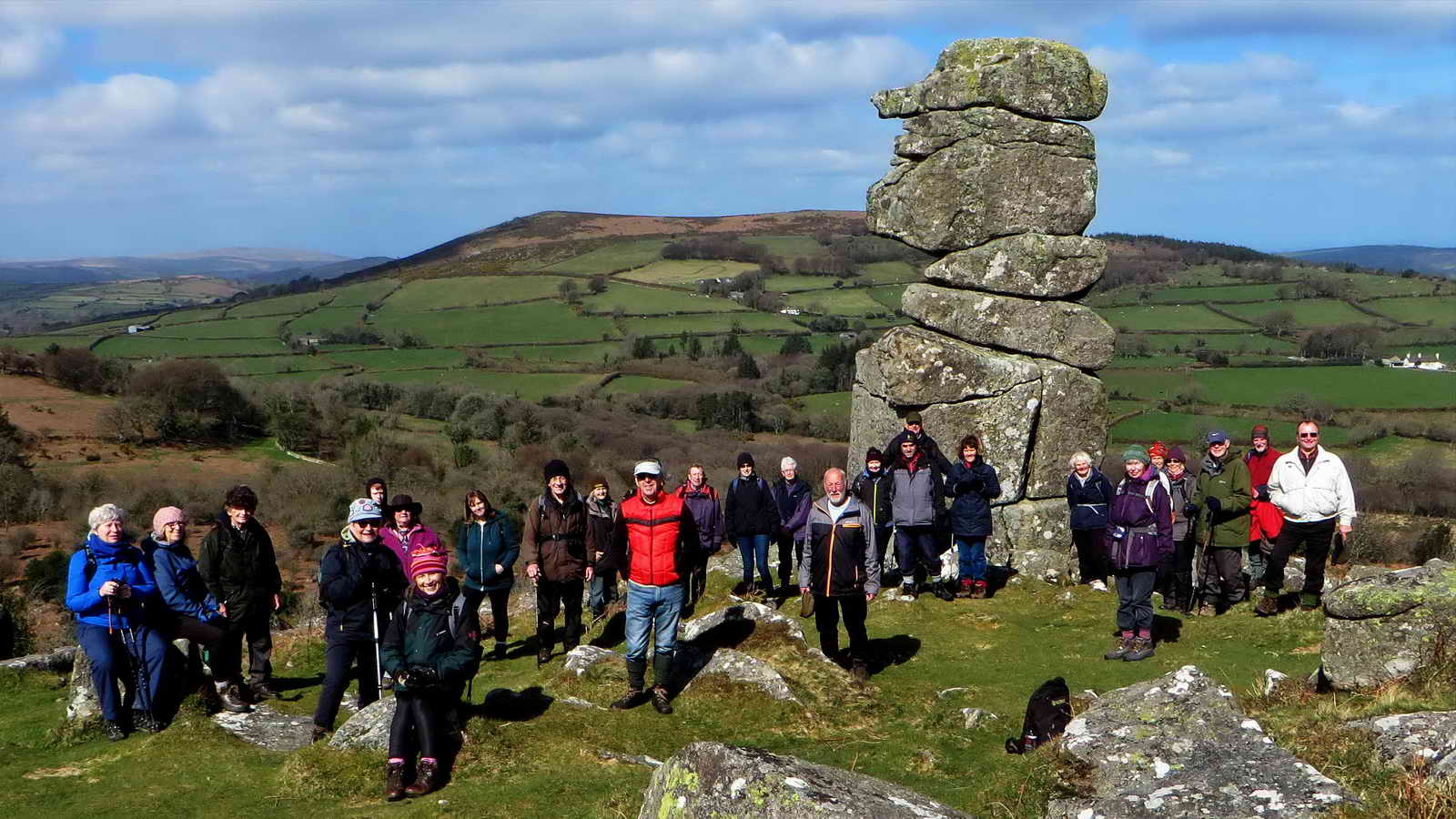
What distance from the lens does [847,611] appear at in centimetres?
1154

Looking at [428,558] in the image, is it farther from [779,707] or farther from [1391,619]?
[1391,619]

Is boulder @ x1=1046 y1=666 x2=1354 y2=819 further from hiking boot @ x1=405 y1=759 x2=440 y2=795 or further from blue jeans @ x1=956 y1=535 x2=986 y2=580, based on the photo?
blue jeans @ x1=956 y1=535 x2=986 y2=580

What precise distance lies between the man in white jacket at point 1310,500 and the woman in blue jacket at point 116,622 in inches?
493

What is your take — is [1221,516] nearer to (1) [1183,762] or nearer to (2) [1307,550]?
(2) [1307,550]

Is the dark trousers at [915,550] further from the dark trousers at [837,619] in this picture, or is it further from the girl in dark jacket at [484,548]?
the girl in dark jacket at [484,548]

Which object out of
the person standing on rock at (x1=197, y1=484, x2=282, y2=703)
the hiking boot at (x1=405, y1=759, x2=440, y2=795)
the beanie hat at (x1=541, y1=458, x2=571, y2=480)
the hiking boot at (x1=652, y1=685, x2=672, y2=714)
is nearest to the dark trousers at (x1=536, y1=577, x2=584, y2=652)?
the beanie hat at (x1=541, y1=458, x2=571, y2=480)

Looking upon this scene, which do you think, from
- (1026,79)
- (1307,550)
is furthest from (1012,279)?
(1307,550)

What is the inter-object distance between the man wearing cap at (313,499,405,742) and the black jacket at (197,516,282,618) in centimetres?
139

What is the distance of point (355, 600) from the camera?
10.1m

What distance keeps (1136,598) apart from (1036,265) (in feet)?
22.1

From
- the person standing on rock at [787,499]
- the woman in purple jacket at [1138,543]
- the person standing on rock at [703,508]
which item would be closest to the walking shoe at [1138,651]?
the woman in purple jacket at [1138,543]

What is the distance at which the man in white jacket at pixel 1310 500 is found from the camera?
1259cm

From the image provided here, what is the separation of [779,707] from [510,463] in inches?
1685

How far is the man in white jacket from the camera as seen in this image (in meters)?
12.6
